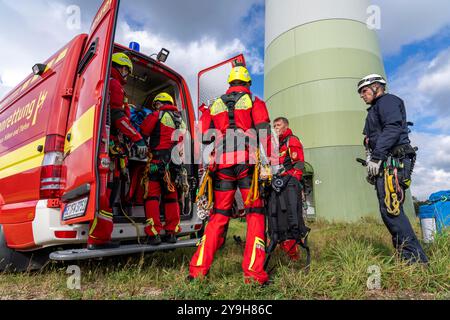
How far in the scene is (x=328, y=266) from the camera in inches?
113

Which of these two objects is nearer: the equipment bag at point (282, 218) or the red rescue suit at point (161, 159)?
the equipment bag at point (282, 218)

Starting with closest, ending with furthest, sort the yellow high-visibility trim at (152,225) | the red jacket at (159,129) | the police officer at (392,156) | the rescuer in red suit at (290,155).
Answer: the police officer at (392,156), the yellow high-visibility trim at (152,225), the red jacket at (159,129), the rescuer in red suit at (290,155)

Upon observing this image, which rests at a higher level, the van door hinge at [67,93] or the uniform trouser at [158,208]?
the van door hinge at [67,93]

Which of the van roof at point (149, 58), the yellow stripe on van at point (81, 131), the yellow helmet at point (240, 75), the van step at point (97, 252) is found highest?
the van roof at point (149, 58)

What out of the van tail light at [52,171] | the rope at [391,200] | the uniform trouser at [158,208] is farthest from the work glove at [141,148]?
the rope at [391,200]

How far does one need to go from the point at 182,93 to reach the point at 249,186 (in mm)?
2325

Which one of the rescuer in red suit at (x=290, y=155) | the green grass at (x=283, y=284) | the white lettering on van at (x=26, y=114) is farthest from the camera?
the rescuer in red suit at (x=290, y=155)

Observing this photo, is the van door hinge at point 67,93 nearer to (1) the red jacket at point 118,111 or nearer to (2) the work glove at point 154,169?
(1) the red jacket at point 118,111

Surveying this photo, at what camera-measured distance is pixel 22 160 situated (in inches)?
127

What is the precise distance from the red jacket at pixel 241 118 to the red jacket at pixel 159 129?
1.06 m

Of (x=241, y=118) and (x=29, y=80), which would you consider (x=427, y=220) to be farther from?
(x=29, y=80)

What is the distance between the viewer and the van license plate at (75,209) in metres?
2.44
